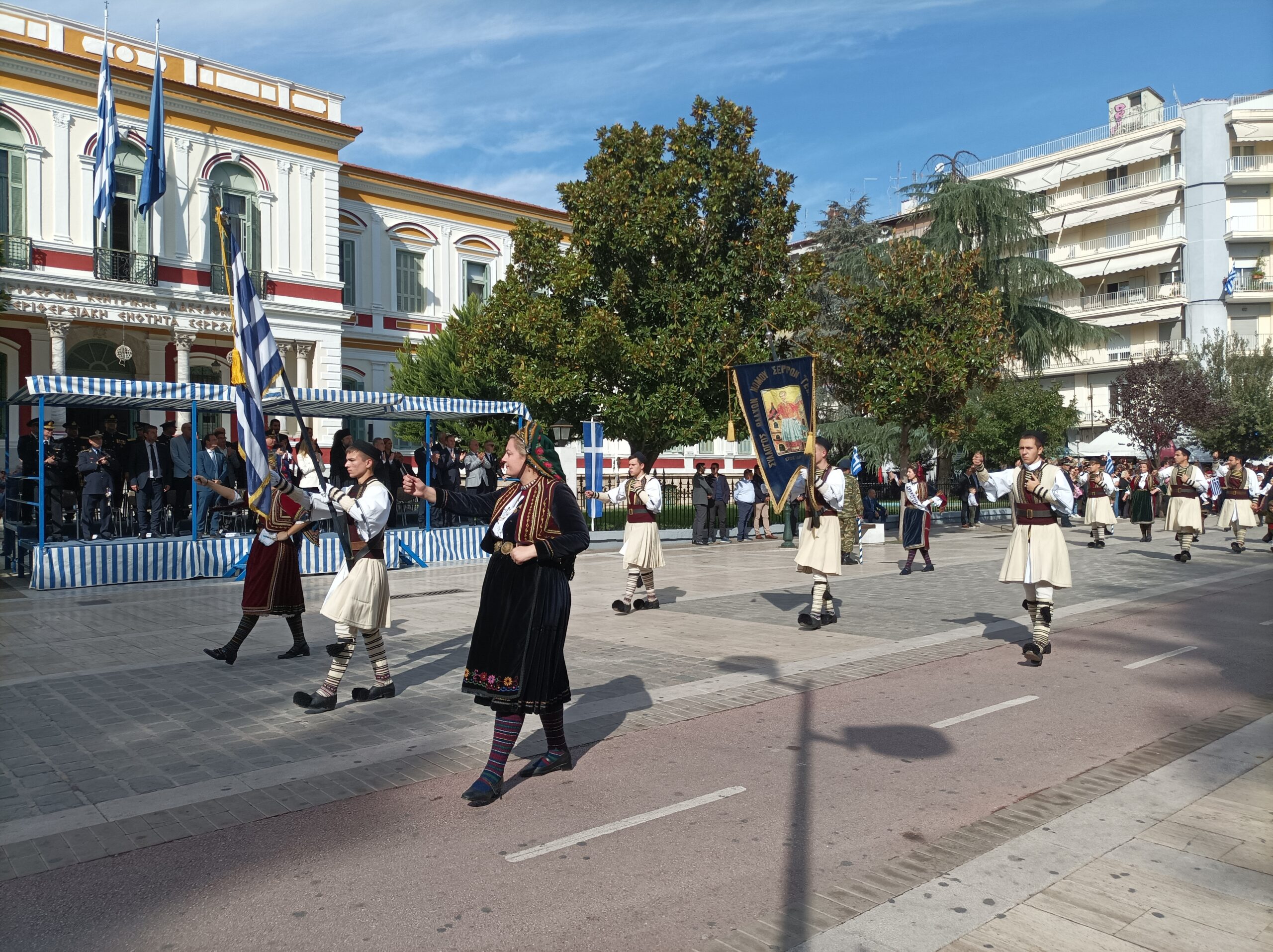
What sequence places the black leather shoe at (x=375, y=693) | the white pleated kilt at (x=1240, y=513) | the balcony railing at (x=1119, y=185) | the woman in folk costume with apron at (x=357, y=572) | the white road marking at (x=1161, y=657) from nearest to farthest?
the woman in folk costume with apron at (x=357, y=572)
the black leather shoe at (x=375, y=693)
the white road marking at (x=1161, y=657)
the white pleated kilt at (x=1240, y=513)
the balcony railing at (x=1119, y=185)

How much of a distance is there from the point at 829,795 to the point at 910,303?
18416 millimetres

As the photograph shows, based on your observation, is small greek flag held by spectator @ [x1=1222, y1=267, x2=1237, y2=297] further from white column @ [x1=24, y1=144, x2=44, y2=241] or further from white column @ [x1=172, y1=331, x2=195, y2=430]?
white column @ [x1=24, y1=144, x2=44, y2=241]

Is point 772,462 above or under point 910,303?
under

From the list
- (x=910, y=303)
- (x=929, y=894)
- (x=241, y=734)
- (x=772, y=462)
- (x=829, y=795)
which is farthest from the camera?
(x=910, y=303)

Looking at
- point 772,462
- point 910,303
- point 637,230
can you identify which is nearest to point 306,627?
point 772,462

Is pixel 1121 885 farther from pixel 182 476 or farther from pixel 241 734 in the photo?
pixel 182 476

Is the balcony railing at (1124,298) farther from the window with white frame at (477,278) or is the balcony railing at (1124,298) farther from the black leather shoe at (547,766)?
the black leather shoe at (547,766)

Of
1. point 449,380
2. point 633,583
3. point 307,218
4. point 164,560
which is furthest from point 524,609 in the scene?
point 307,218

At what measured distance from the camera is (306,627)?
10.8 metres

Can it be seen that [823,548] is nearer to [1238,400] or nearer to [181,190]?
[181,190]

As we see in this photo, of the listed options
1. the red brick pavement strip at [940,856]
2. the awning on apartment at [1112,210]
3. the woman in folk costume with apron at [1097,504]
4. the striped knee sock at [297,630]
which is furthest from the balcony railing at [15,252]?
the awning on apartment at [1112,210]

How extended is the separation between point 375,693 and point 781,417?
5148 mm

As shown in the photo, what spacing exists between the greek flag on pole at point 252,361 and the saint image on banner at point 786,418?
203 inches

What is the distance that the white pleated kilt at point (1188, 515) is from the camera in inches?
715
